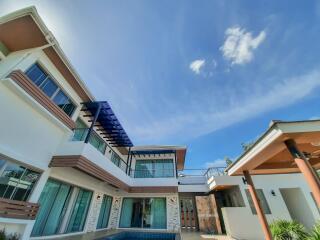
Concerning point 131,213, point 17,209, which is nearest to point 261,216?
point 17,209

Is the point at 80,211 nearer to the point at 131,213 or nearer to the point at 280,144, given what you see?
the point at 131,213

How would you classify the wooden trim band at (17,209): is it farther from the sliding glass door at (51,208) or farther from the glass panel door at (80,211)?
the glass panel door at (80,211)

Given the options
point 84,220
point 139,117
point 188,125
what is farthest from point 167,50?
point 84,220

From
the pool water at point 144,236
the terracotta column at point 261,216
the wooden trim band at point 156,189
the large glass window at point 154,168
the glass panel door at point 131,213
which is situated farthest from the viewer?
the large glass window at point 154,168

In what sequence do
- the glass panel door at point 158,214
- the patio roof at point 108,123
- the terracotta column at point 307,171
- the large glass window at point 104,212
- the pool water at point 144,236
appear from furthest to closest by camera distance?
the glass panel door at point 158,214 → the large glass window at point 104,212 → the pool water at point 144,236 → the patio roof at point 108,123 → the terracotta column at point 307,171

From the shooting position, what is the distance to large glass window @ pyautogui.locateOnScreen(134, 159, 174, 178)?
14.1 meters

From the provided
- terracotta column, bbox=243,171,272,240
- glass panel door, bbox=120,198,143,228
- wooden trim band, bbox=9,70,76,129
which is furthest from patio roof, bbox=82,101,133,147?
terracotta column, bbox=243,171,272,240

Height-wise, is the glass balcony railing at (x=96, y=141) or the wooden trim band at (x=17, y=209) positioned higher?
the glass balcony railing at (x=96, y=141)

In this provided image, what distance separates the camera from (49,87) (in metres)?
7.18

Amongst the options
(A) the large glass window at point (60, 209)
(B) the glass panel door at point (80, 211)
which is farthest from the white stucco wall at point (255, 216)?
(A) the large glass window at point (60, 209)

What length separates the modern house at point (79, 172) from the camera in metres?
5.54

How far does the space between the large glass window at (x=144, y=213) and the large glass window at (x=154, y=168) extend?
195 centimetres

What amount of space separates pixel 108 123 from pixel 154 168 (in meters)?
6.61

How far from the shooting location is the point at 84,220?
9586 mm
